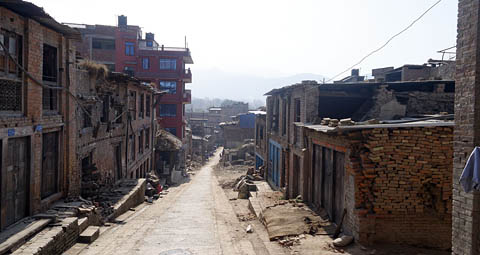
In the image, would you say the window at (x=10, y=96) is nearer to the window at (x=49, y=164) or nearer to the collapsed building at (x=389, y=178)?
the window at (x=49, y=164)

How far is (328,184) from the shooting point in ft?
45.0

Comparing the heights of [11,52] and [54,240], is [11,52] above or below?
above

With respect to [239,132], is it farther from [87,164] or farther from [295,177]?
[87,164]

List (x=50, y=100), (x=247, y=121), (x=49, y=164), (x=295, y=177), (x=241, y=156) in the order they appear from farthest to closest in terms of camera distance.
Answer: (x=247, y=121), (x=241, y=156), (x=295, y=177), (x=50, y=100), (x=49, y=164)

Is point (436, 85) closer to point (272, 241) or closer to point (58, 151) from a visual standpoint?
point (272, 241)

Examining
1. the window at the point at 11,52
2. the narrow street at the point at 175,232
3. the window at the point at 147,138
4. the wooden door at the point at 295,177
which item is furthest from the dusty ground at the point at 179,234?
the window at the point at 147,138

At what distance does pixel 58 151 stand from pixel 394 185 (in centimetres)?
1044

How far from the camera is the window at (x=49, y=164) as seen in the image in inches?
504

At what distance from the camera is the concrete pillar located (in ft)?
22.1

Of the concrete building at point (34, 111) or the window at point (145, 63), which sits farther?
the window at point (145, 63)

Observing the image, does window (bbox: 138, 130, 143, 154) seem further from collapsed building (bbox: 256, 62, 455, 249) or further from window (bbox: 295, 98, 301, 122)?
collapsed building (bbox: 256, 62, 455, 249)

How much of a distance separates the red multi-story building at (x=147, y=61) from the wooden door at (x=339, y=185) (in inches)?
1296

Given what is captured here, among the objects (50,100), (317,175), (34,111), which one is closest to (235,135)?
(317,175)

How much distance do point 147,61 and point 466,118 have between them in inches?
1586
